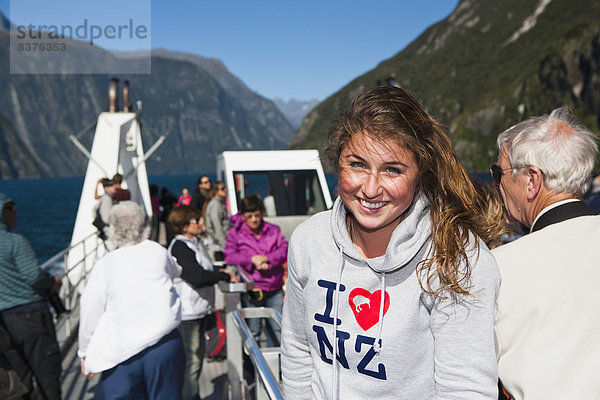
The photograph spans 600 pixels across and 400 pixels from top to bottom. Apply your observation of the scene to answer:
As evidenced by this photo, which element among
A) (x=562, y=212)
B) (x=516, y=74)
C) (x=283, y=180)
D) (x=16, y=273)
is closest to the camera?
(x=562, y=212)

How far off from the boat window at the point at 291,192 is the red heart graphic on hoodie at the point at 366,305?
22.9 ft

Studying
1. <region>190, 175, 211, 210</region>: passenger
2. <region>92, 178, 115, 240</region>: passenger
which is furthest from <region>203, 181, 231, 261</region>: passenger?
<region>190, 175, 211, 210</region>: passenger

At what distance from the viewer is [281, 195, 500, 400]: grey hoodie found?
4.47ft

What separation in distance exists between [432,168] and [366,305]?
18.3 inches

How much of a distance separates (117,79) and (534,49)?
7166 inches

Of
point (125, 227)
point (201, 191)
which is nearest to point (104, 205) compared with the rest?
point (201, 191)

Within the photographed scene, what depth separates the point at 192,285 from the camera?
13.3 feet

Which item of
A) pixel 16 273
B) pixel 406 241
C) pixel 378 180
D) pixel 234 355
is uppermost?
pixel 378 180

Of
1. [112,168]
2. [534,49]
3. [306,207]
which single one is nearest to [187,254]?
[306,207]

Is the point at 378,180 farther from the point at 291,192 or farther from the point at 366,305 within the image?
the point at 291,192

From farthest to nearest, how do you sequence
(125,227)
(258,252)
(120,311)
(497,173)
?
(258,252), (125,227), (120,311), (497,173)

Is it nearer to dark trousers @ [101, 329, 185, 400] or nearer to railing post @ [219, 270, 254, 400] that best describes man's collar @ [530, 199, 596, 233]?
railing post @ [219, 270, 254, 400]

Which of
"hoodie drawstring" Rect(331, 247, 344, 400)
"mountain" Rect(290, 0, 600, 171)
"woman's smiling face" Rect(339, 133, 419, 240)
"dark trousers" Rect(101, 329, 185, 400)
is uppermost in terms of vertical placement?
"mountain" Rect(290, 0, 600, 171)

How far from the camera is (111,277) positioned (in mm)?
3119
